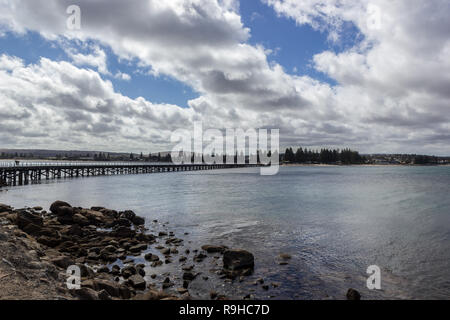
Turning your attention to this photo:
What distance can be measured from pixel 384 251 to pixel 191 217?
15.1m

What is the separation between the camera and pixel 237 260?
1243 centimetres

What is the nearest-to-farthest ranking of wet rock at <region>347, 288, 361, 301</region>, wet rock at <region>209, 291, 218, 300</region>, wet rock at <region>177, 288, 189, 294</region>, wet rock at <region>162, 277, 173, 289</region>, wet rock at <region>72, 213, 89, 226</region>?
wet rock at <region>209, 291, 218, 300</region>, wet rock at <region>347, 288, 361, 301</region>, wet rock at <region>177, 288, 189, 294</region>, wet rock at <region>162, 277, 173, 289</region>, wet rock at <region>72, 213, 89, 226</region>

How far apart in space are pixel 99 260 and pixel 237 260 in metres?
6.25

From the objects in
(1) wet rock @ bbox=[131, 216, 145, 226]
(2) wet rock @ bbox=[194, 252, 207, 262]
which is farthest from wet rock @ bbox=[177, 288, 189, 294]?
(1) wet rock @ bbox=[131, 216, 145, 226]

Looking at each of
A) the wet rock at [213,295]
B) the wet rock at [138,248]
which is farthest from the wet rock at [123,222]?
the wet rock at [213,295]

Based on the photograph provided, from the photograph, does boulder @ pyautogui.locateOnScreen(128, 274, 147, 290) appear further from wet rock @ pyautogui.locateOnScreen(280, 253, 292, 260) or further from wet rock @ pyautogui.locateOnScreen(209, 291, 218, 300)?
wet rock @ pyautogui.locateOnScreen(280, 253, 292, 260)

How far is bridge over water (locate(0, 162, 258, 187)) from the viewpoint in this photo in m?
59.3

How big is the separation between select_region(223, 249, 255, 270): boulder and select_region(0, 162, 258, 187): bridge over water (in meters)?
59.4

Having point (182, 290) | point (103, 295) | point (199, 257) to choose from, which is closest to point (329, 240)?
point (199, 257)

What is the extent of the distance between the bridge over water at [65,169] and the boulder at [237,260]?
195 feet

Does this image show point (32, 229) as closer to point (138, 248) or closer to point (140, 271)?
point (138, 248)

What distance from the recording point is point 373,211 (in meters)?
29.7

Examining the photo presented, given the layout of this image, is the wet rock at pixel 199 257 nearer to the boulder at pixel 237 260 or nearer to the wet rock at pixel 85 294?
the boulder at pixel 237 260
